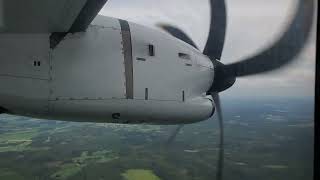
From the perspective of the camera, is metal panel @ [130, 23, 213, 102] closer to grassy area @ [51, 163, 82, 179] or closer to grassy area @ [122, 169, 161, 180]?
grassy area @ [122, 169, 161, 180]

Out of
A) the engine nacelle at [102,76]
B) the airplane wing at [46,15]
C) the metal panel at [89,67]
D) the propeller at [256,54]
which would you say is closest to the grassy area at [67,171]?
the propeller at [256,54]

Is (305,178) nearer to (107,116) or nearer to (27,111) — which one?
(107,116)

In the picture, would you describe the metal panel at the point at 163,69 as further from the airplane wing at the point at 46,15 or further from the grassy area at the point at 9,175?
the grassy area at the point at 9,175

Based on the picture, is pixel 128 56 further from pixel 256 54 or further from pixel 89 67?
pixel 256 54

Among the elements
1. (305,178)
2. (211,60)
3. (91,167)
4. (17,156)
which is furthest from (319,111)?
(17,156)

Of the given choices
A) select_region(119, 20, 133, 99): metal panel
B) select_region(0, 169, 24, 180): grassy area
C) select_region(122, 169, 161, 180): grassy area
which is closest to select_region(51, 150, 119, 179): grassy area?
select_region(122, 169, 161, 180): grassy area

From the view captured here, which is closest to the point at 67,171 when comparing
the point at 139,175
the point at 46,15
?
the point at 139,175
